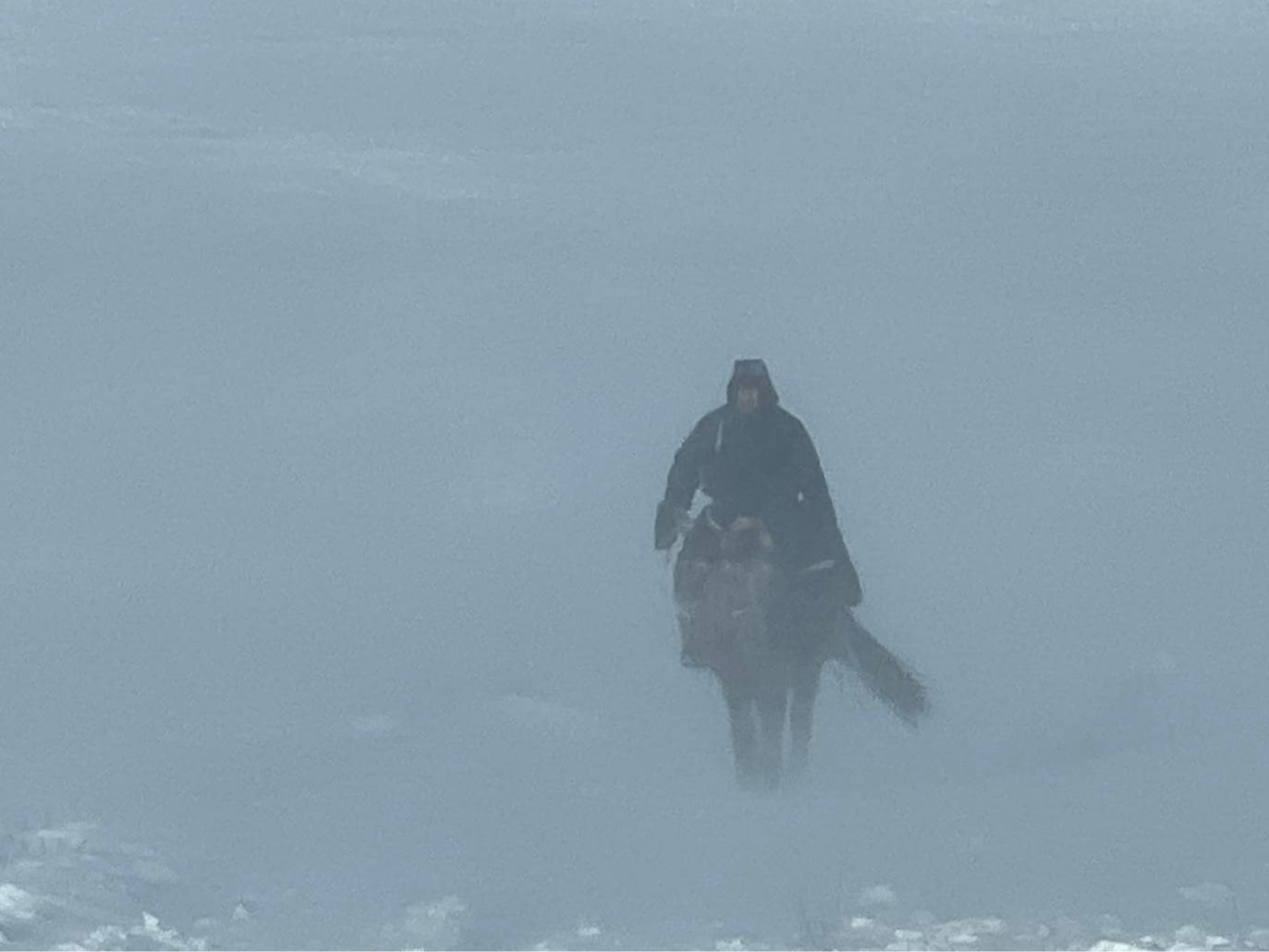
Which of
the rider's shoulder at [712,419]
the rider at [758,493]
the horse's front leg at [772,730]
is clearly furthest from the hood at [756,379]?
the horse's front leg at [772,730]

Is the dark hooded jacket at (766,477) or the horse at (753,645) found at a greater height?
the dark hooded jacket at (766,477)

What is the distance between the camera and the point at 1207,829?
718cm

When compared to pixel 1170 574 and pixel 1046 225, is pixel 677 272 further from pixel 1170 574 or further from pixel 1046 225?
pixel 1170 574

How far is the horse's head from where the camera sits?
743 cm

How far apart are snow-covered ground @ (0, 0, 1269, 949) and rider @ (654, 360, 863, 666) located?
663mm

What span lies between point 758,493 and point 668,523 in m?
0.31

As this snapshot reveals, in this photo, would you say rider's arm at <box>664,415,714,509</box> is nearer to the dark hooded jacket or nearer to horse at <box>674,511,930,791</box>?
the dark hooded jacket

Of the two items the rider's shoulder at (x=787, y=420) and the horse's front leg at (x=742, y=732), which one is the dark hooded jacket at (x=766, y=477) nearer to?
the rider's shoulder at (x=787, y=420)

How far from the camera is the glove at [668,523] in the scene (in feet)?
24.8

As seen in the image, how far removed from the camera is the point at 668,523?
7562 millimetres

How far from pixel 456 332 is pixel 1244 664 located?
4458mm

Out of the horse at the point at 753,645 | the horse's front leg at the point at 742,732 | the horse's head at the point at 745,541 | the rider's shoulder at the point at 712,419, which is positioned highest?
the rider's shoulder at the point at 712,419

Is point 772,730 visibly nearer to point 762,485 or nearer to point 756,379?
point 762,485

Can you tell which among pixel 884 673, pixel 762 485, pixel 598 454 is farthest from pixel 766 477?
pixel 598 454
